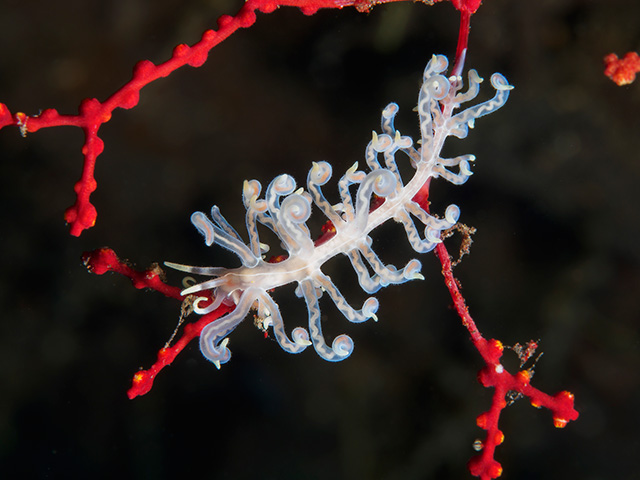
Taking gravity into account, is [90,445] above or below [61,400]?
below

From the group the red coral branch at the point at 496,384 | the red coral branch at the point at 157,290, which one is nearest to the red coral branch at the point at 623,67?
the red coral branch at the point at 496,384

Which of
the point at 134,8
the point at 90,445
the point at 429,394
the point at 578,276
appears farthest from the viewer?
the point at 90,445

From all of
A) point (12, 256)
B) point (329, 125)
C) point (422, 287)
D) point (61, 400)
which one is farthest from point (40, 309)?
point (422, 287)

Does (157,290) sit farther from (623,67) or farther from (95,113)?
(623,67)

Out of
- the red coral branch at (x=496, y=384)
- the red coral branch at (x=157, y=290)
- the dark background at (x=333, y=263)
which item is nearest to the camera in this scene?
the red coral branch at (x=157, y=290)

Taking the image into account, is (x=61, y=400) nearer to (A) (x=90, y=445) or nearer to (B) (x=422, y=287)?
(A) (x=90, y=445)

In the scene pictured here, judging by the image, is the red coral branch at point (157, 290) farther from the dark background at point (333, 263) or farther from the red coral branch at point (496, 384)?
the red coral branch at point (496, 384)

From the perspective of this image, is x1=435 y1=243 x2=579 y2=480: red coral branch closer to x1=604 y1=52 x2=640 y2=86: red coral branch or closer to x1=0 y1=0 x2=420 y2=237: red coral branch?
x1=604 y1=52 x2=640 y2=86: red coral branch
